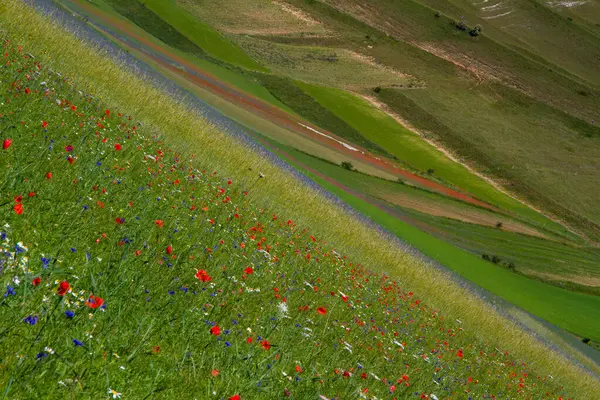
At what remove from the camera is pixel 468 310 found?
19859 millimetres

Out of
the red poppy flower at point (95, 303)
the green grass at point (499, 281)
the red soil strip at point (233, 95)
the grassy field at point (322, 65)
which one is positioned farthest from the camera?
the grassy field at point (322, 65)

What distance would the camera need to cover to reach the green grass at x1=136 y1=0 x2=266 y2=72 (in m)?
60.8

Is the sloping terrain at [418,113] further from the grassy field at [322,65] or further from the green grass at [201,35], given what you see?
the grassy field at [322,65]

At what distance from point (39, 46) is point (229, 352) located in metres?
10.1

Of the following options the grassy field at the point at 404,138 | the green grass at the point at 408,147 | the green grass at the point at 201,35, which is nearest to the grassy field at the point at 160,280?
the grassy field at the point at 404,138

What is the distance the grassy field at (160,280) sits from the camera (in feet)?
12.2

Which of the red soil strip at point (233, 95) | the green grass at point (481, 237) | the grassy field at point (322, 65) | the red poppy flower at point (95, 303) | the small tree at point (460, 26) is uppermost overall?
the small tree at point (460, 26)

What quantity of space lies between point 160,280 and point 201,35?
201 feet

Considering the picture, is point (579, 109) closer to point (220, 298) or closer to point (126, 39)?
point (126, 39)

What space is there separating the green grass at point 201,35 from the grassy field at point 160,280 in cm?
4596

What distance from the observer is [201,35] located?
63.4 m

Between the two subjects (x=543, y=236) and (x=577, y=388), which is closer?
(x=577, y=388)

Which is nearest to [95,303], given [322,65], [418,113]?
[418,113]

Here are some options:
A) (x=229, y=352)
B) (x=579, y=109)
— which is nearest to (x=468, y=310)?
(x=229, y=352)
